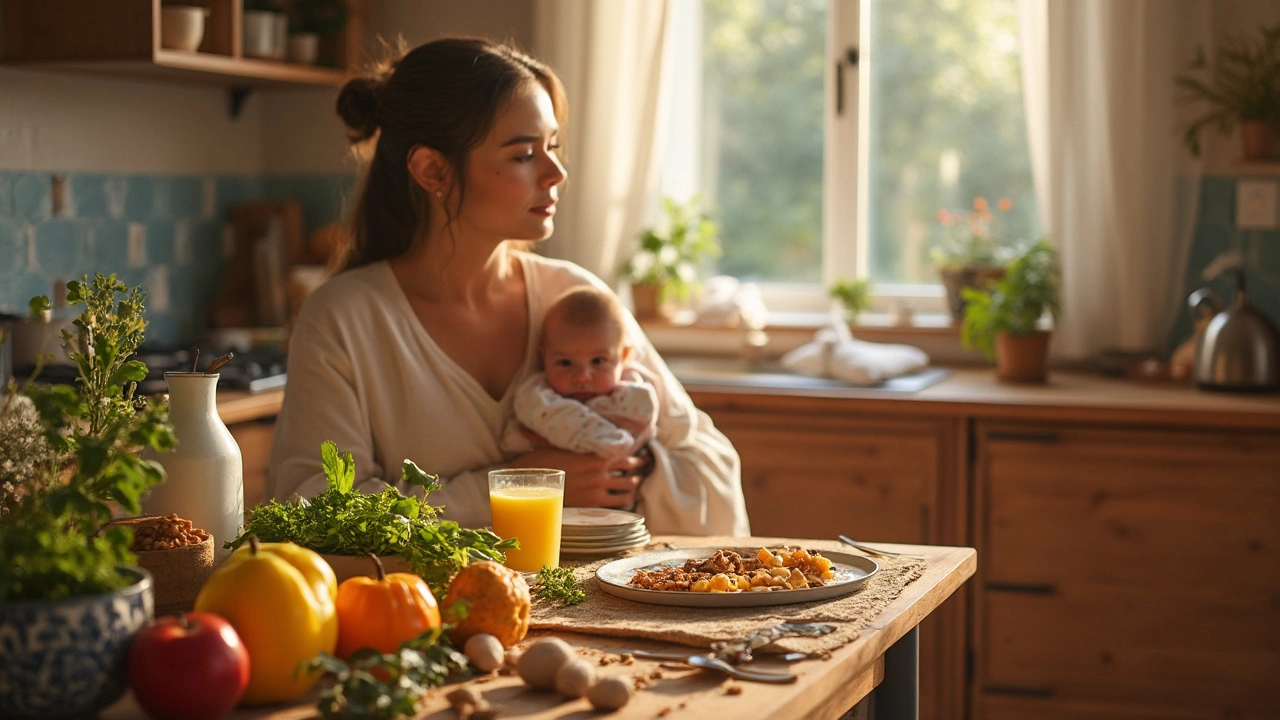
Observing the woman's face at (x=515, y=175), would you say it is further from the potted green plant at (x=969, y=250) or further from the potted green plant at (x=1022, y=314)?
the potted green plant at (x=969, y=250)

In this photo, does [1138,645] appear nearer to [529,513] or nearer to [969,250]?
[969,250]

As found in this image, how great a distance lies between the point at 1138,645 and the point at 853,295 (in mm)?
1186

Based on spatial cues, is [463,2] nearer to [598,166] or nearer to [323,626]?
[598,166]

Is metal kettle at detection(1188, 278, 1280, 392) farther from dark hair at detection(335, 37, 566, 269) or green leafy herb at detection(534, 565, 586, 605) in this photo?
green leafy herb at detection(534, 565, 586, 605)

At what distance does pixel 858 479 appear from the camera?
3.04 m

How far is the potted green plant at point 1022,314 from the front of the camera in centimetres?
315

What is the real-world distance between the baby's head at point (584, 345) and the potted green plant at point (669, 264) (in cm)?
151

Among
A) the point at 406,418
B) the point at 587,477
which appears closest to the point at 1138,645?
the point at 587,477

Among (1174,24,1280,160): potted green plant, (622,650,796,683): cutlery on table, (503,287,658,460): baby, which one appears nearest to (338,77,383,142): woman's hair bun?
(503,287,658,460): baby

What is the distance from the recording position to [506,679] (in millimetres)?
1155

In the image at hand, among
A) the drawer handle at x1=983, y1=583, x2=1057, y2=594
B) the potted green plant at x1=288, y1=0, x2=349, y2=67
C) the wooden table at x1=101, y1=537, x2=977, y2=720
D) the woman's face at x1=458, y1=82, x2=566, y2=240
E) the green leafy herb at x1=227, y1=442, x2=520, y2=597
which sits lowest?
the drawer handle at x1=983, y1=583, x2=1057, y2=594

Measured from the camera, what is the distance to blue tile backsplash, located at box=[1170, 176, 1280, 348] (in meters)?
3.27

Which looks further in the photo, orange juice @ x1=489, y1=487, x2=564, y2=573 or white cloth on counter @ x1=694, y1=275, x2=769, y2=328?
white cloth on counter @ x1=694, y1=275, x2=769, y2=328

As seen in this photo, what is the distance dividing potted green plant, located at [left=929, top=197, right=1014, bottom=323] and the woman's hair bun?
1.71m
